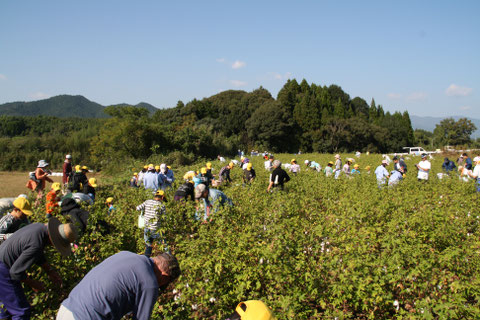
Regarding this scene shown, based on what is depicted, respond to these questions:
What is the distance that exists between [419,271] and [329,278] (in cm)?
79

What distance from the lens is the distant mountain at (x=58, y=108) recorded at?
145 metres

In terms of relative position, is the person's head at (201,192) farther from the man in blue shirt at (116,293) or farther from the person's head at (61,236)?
the man in blue shirt at (116,293)

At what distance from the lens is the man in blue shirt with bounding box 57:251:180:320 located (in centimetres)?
220

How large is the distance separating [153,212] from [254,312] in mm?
3533

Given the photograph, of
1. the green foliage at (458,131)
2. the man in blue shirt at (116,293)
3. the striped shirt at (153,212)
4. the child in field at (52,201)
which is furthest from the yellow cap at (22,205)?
the green foliage at (458,131)

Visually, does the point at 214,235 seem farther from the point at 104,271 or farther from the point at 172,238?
the point at 104,271

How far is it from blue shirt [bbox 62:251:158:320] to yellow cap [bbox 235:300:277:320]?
66cm

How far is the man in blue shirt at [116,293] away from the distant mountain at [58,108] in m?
148

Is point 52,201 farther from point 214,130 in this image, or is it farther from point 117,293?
point 214,130

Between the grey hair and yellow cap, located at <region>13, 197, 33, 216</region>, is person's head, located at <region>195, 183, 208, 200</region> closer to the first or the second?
yellow cap, located at <region>13, 197, 33, 216</region>

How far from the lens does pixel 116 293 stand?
221 cm

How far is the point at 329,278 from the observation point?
3182mm

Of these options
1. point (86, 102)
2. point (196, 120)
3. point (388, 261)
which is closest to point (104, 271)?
point (388, 261)

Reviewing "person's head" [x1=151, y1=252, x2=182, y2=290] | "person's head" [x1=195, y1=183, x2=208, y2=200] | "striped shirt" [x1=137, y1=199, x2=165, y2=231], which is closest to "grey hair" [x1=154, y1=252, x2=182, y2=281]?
"person's head" [x1=151, y1=252, x2=182, y2=290]
